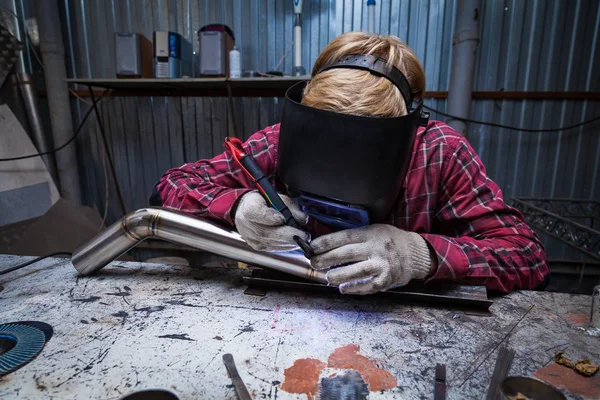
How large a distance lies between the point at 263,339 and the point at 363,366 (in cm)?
20

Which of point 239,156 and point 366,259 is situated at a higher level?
point 239,156

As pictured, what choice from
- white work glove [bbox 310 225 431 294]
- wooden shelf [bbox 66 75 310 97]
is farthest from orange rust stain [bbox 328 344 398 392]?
wooden shelf [bbox 66 75 310 97]

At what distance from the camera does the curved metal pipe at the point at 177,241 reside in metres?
0.81

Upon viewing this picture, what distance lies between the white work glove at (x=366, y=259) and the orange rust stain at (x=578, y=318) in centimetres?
36

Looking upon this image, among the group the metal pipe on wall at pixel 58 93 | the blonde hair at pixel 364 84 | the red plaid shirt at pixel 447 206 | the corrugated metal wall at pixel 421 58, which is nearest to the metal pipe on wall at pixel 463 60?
the corrugated metal wall at pixel 421 58

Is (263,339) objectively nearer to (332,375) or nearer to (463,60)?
(332,375)

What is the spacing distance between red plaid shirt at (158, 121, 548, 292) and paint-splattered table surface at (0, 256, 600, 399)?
91mm

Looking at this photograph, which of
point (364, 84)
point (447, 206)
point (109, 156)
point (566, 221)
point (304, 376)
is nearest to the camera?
point (304, 376)

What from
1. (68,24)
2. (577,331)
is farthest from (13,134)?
(577,331)

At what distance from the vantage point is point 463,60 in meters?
2.25

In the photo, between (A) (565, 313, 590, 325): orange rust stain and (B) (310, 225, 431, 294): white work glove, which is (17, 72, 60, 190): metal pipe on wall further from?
(A) (565, 313, 590, 325): orange rust stain

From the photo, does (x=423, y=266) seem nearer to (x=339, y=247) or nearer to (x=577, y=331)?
(x=339, y=247)

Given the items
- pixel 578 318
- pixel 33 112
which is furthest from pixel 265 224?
pixel 33 112

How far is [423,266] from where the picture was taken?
78 centimetres
